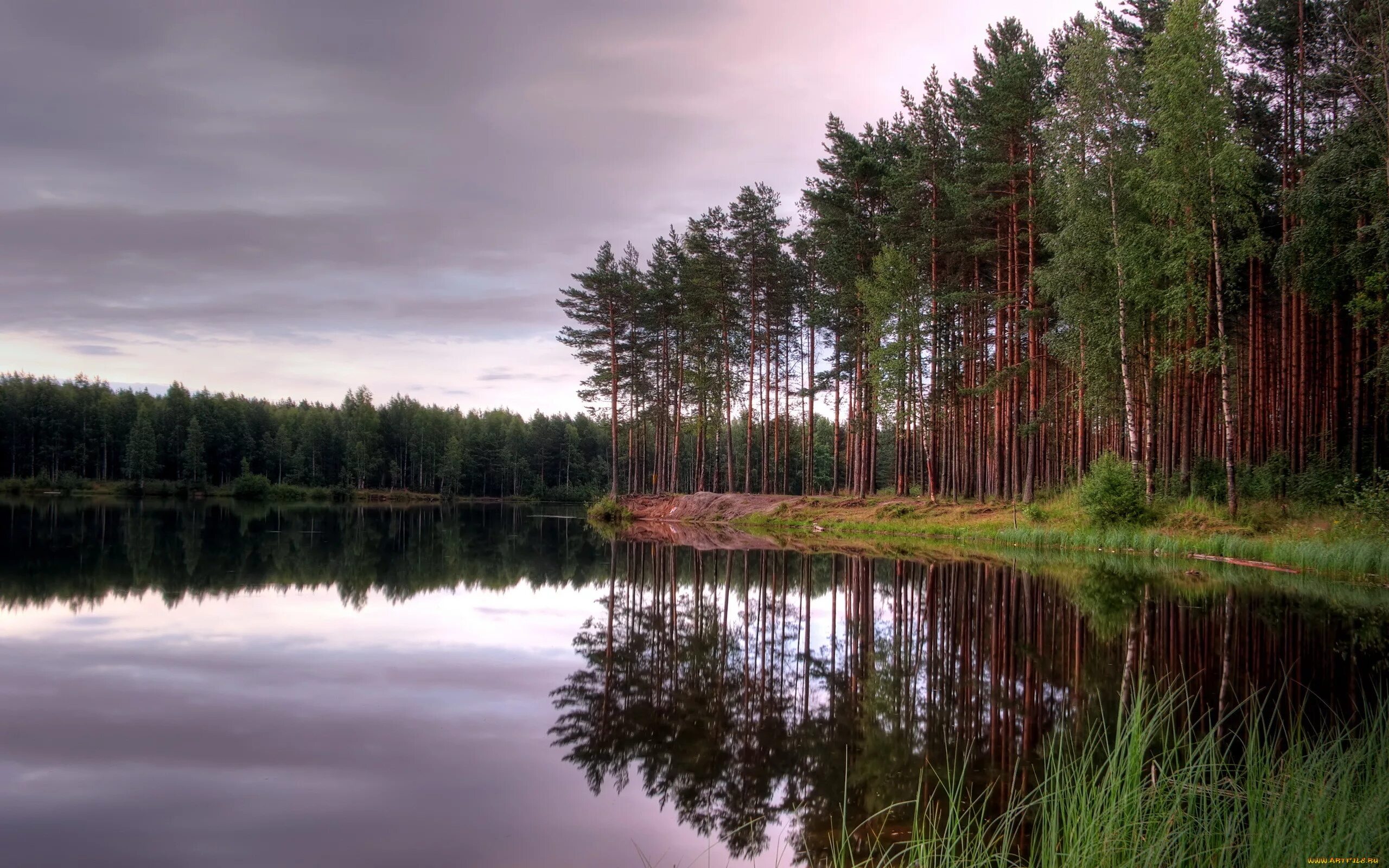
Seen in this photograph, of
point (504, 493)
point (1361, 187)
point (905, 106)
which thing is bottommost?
point (504, 493)

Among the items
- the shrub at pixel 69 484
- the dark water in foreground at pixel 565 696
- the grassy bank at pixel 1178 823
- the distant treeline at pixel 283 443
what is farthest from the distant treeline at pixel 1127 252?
the shrub at pixel 69 484

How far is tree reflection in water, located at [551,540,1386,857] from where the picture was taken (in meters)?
5.70

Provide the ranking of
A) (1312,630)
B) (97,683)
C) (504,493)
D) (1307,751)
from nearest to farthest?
(1307,751), (97,683), (1312,630), (504,493)

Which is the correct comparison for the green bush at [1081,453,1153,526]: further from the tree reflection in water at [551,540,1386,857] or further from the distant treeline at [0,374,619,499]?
the distant treeline at [0,374,619,499]

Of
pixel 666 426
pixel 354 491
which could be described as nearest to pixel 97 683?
pixel 666 426

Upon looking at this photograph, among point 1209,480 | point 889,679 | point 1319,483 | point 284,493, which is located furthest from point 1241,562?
point 284,493

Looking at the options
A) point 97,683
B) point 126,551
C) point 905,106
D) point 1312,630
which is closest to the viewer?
point 97,683

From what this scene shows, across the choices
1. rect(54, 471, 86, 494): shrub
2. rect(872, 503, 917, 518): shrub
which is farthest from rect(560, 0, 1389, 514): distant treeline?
rect(54, 471, 86, 494): shrub

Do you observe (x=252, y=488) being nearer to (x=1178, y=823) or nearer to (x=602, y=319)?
(x=602, y=319)

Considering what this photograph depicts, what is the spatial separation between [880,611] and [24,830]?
10913mm

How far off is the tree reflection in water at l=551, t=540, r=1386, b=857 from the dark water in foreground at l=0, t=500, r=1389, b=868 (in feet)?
0.15

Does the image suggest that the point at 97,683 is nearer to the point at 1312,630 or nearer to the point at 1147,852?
the point at 1147,852

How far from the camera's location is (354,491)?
243 ft

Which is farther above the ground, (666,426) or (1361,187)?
(1361,187)
